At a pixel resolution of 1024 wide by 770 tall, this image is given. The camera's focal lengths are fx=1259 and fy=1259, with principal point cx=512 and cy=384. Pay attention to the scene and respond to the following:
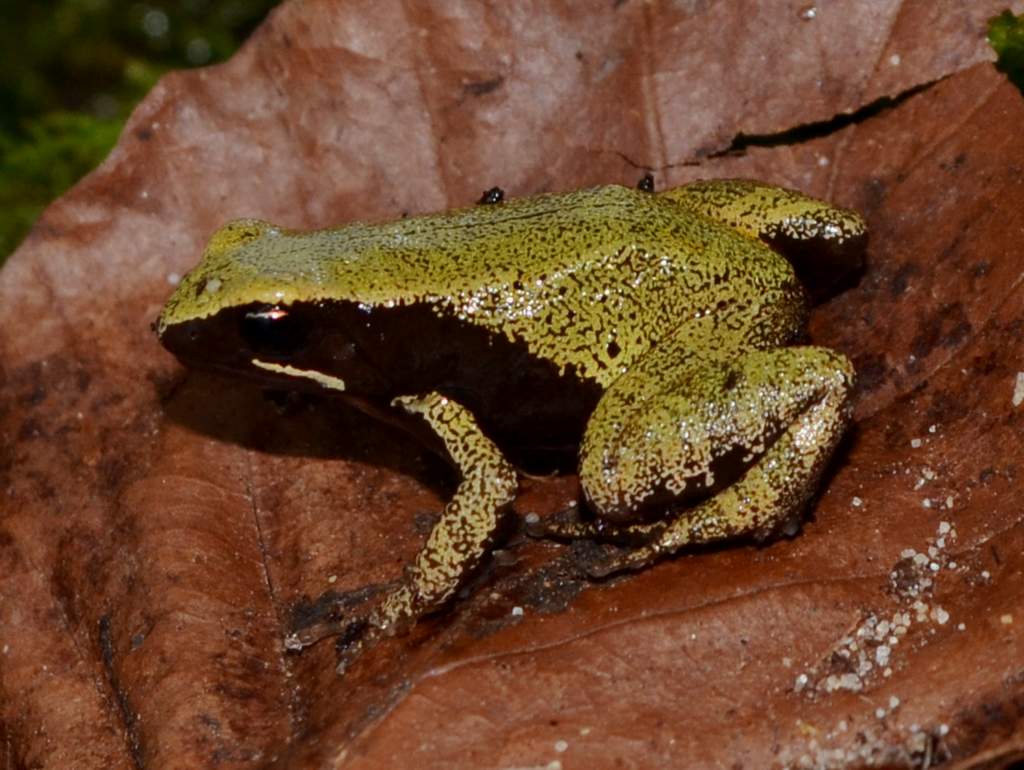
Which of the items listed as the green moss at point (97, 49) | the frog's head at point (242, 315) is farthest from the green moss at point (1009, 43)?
the green moss at point (97, 49)

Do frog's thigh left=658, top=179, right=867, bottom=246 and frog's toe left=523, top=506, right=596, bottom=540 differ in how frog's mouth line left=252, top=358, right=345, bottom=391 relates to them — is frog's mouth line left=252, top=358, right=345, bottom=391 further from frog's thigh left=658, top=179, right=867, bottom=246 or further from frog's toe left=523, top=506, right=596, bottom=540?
frog's thigh left=658, top=179, right=867, bottom=246

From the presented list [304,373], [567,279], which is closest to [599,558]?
[567,279]

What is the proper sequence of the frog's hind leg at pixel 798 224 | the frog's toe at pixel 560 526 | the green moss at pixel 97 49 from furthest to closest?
1. the green moss at pixel 97 49
2. the frog's hind leg at pixel 798 224
3. the frog's toe at pixel 560 526

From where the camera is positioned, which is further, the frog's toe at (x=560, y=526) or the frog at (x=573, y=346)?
the frog's toe at (x=560, y=526)

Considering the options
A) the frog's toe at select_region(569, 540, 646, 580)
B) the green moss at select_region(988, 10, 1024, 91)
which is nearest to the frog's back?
the frog's toe at select_region(569, 540, 646, 580)

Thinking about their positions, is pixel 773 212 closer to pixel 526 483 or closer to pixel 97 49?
pixel 526 483

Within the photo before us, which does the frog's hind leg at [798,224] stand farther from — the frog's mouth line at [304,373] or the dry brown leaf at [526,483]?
the frog's mouth line at [304,373]
